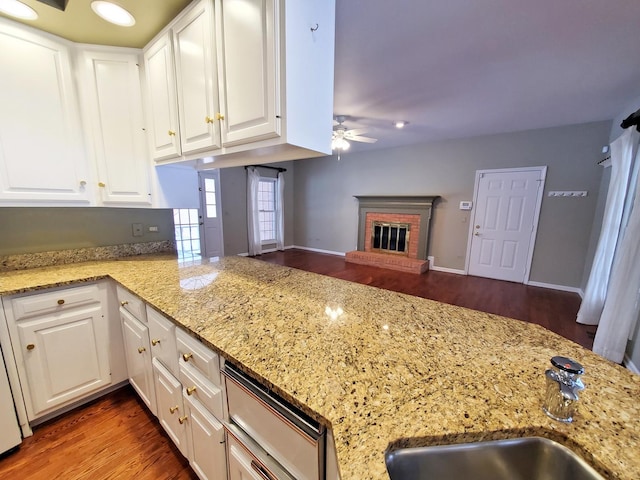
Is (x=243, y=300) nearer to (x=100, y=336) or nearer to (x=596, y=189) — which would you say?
(x=100, y=336)

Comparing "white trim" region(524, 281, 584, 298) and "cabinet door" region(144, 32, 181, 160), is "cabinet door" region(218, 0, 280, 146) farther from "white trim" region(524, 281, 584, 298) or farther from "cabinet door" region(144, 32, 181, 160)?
"white trim" region(524, 281, 584, 298)

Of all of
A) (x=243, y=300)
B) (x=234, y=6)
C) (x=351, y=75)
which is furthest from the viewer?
(x=351, y=75)

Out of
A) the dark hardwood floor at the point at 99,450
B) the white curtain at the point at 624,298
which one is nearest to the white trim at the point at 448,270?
the white curtain at the point at 624,298

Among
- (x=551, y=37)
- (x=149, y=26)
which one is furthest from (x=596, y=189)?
(x=149, y=26)

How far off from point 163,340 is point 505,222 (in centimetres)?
506

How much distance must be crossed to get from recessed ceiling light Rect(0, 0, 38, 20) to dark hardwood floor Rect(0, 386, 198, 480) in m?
2.40

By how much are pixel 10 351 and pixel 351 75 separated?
123 inches

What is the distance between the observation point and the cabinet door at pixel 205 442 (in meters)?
0.97

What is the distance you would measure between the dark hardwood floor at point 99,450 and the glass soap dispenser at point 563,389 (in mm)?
1654

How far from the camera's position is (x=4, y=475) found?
129 cm

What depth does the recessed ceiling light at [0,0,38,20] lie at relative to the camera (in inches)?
49.2

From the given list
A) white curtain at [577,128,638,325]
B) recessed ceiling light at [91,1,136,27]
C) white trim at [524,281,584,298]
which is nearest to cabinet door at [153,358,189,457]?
recessed ceiling light at [91,1,136,27]

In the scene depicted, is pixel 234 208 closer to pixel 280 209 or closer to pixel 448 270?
pixel 280 209

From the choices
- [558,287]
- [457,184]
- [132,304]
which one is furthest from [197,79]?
[558,287]
